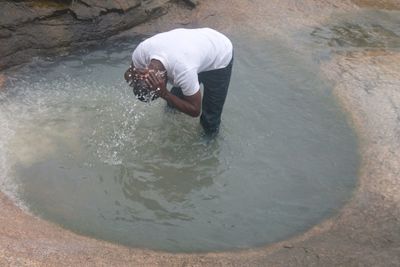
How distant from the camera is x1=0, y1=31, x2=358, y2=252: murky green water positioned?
12.8 feet

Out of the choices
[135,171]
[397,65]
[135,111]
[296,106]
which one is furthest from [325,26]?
[135,171]

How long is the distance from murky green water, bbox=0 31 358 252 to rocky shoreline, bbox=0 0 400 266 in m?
0.14

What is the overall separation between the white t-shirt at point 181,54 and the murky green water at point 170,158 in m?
1.00

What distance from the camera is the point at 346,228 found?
3.86 metres

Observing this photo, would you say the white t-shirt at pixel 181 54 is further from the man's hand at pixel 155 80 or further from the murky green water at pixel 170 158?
the murky green water at pixel 170 158

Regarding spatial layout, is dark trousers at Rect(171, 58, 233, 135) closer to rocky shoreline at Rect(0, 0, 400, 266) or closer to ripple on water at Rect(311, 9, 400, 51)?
rocky shoreline at Rect(0, 0, 400, 266)

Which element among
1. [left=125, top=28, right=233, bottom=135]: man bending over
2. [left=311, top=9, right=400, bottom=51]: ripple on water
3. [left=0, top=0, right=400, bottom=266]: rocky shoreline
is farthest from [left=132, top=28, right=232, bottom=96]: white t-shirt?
[left=311, top=9, right=400, bottom=51]: ripple on water

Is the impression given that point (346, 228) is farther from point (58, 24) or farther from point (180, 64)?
point (58, 24)

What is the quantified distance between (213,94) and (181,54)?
2.60ft

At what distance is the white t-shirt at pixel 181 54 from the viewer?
11.7 feet

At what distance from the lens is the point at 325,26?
270 inches

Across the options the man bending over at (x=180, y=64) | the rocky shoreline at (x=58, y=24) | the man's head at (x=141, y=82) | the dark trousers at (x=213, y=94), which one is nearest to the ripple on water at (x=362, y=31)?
the rocky shoreline at (x=58, y=24)

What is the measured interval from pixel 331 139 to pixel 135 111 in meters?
1.96

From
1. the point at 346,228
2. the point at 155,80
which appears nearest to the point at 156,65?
the point at 155,80
